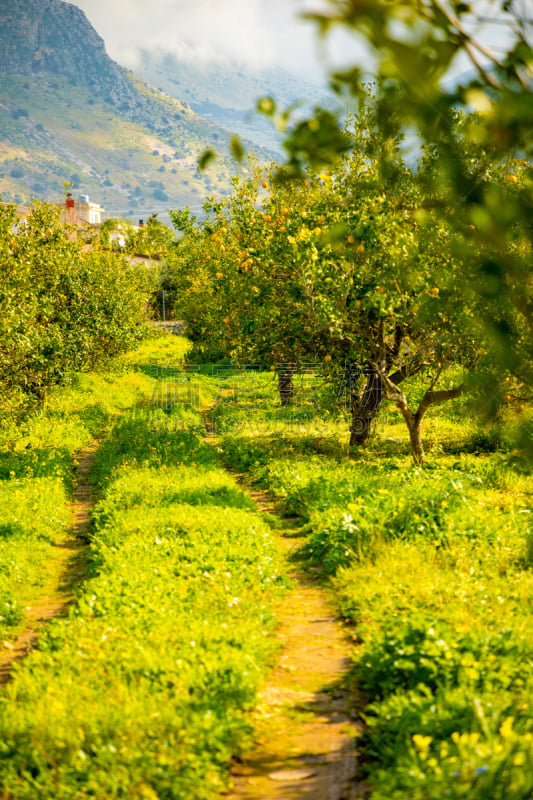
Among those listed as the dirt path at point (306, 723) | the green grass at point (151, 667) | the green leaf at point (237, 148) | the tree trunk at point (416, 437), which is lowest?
the dirt path at point (306, 723)

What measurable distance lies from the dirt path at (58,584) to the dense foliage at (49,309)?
3.84 metres

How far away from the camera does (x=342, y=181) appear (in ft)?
49.1

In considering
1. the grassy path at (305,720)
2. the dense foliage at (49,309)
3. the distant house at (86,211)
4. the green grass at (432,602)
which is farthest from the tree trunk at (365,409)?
the distant house at (86,211)

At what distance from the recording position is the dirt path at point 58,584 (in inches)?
272

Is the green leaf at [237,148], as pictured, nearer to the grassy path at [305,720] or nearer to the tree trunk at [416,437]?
the grassy path at [305,720]

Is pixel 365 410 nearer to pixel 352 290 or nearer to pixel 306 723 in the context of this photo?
pixel 352 290

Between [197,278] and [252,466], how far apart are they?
61.6 ft

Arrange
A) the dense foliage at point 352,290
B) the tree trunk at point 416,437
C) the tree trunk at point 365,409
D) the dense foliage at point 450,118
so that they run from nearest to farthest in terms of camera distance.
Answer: the dense foliage at point 450,118 → the dense foliage at point 352,290 → the tree trunk at point 416,437 → the tree trunk at point 365,409

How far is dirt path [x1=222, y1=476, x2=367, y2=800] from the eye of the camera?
443cm

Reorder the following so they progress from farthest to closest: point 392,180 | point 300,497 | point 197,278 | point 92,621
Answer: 1. point 197,278
2. point 300,497
3. point 92,621
4. point 392,180

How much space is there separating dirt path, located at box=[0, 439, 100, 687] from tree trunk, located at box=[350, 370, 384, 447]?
704 cm

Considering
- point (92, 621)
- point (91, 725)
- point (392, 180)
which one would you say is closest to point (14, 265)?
point (92, 621)

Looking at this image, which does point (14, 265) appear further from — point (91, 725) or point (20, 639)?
point (91, 725)

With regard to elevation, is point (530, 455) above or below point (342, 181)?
below
